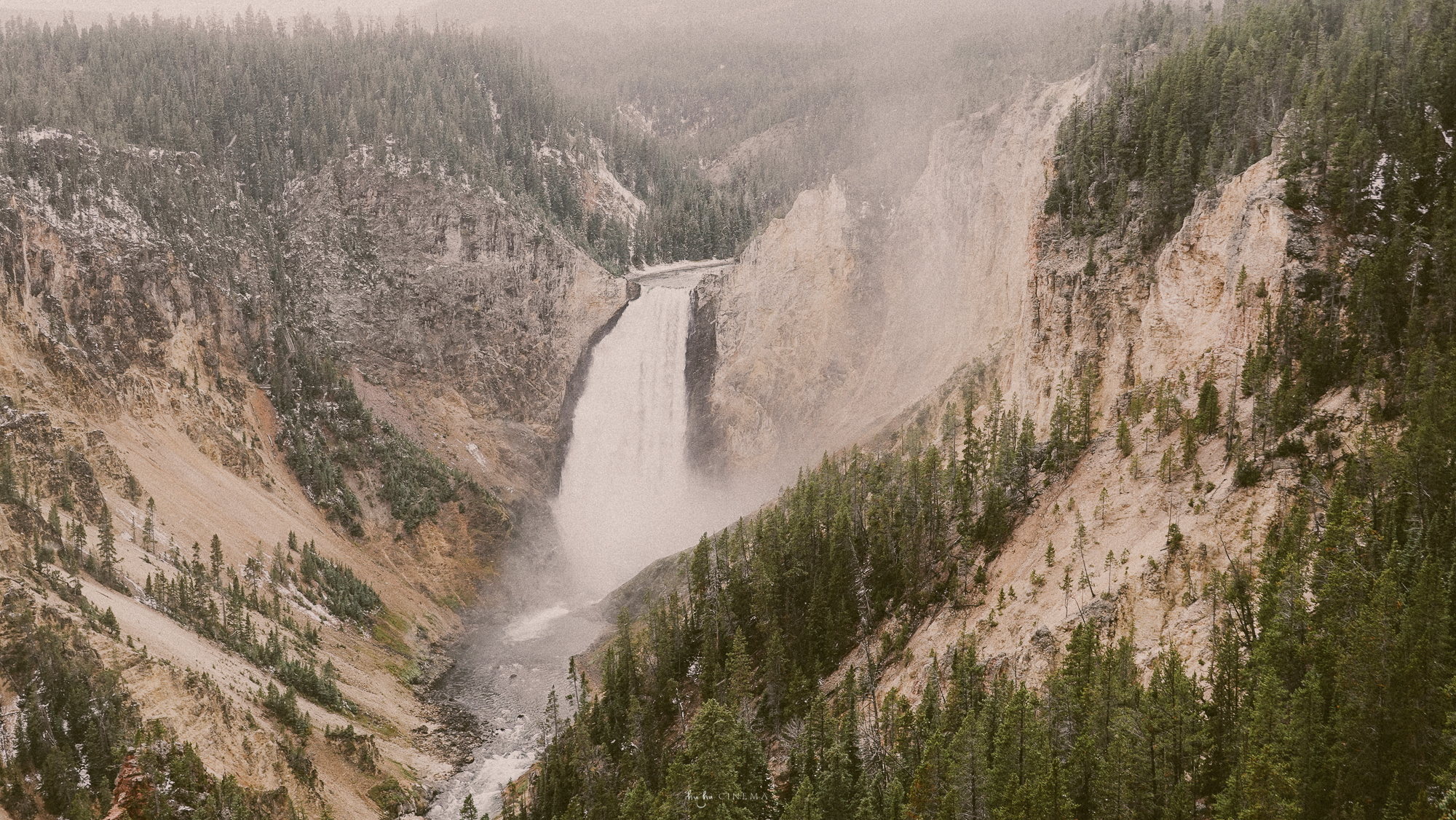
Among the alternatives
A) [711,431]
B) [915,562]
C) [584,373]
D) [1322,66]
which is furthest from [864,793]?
[584,373]

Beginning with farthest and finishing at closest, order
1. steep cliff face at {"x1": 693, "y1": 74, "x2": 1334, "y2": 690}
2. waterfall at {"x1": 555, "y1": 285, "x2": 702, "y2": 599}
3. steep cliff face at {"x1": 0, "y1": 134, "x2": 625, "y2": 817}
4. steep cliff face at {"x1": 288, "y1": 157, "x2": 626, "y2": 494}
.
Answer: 1. steep cliff face at {"x1": 288, "y1": 157, "x2": 626, "y2": 494}
2. waterfall at {"x1": 555, "y1": 285, "x2": 702, "y2": 599}
3. steep cliff face at {"x1": 0, "y1": 134, "x2": 625, "y2": 817}
4. steep cliff face at {"x1": 693, "y1": 74, "x2": 1334, "y2": 690}

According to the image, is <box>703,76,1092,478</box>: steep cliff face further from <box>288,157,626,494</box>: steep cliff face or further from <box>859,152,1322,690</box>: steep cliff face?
<box>859,152,1322,690</box>: steep cliff face

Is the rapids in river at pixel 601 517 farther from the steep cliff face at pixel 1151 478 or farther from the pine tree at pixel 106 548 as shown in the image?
the steep cliff face at pixel 1151 478

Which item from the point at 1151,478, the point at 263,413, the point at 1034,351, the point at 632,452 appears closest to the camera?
the point at 1151,478

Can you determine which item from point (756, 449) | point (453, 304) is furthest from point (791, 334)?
point (453, 304)

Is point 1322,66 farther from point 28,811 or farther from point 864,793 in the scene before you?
point 28,811

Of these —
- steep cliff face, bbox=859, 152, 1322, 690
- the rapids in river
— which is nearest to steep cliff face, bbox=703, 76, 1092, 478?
the rapids in river

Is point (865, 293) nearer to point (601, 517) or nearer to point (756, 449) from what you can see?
point (756, 449)

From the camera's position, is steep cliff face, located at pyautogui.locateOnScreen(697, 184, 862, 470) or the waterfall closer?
steep cliff face, located at pyautogui.locateOnScreen(697, 184, 862, 470)
